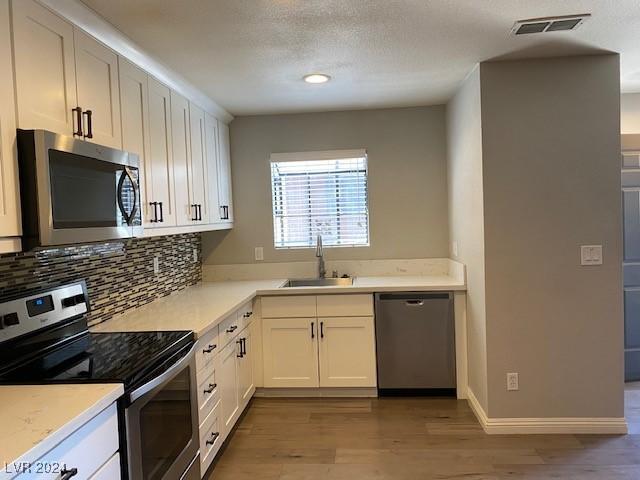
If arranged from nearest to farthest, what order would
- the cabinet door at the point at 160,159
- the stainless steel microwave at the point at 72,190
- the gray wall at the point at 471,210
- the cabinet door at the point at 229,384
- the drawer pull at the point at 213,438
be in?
the stainless steel microwave at the point at 72,190 < the drawer pull at the point at 213,438 < the cabinet door at the point at 160,159 < the cabinet door at the point at 229,384 < the gray wall at the point at 471,210

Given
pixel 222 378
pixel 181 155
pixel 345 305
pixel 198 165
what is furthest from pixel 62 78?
pixel 345 305

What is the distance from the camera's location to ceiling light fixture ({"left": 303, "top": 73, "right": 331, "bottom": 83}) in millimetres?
3000

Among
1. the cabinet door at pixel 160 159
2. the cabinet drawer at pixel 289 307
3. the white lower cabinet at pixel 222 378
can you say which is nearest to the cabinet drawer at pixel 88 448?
the white lower cabinet at pixel 222 378

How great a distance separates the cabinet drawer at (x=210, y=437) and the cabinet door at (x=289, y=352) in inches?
36.9

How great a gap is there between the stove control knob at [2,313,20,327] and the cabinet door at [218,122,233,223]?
2.08m

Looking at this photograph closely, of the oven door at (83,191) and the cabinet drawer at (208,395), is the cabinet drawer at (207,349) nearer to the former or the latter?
the cabinet drawer at (208,395)

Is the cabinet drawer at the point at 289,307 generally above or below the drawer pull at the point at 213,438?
above

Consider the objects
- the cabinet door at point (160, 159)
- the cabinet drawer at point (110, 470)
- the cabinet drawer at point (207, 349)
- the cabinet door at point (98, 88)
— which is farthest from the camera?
the cabinet door at point (160, 159)

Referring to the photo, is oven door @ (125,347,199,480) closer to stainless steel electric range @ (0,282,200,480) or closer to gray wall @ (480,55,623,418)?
stainless steel electric range @ (0,282,200,480)

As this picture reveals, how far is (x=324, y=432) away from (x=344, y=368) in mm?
599

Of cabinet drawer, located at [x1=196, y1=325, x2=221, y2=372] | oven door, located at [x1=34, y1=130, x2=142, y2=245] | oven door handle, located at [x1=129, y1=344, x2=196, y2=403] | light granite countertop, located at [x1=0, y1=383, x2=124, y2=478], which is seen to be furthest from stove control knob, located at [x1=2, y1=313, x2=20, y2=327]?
cabinet drawer, located at [x1=196, y1=325, x2=221, y2=372]

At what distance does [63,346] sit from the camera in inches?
81.7

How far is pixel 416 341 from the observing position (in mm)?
3521

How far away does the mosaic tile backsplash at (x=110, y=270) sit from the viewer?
203 cm
